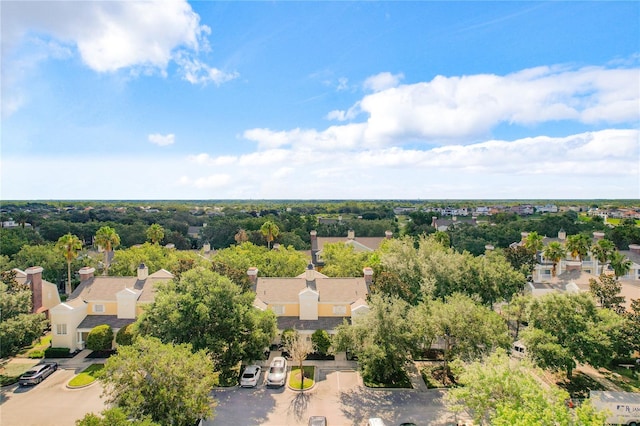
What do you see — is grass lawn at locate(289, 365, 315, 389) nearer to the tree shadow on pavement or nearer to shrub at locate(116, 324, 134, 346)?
the tree shadow on pavement

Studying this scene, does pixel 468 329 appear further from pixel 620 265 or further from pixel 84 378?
pixel 620 265

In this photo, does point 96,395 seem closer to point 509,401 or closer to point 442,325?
point 442,325

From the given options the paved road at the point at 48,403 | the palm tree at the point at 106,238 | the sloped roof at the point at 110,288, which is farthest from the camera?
the palm tree at the point at 106,238

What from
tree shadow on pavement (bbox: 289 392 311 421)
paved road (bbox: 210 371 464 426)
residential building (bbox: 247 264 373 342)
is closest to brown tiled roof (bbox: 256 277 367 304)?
residential building (bbox: 247 264 373 342)

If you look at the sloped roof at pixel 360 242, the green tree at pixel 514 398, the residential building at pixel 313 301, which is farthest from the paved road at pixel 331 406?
the sloped roof at pixel 360 242

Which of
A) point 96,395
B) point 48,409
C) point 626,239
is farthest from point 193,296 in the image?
point 626,239

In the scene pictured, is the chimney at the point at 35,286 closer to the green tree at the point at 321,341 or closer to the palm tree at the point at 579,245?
the green tree at the point at 321,341
